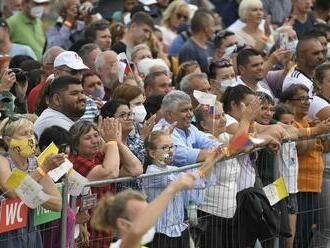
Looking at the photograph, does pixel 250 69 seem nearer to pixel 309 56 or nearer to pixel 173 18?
pixel 309 56

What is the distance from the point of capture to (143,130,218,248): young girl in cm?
961

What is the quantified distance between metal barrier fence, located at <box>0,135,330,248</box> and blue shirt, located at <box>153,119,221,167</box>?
0.37 m

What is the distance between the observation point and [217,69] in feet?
42.5

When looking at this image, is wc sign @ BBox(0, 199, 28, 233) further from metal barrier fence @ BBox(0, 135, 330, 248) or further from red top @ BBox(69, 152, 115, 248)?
red top @ BBox(69, 152, 115, 248)

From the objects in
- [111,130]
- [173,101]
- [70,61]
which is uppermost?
[70,61]

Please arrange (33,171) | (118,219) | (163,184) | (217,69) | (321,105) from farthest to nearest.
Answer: (217,69) → (321,105) → (163,184) → (33,171) → (118,219)

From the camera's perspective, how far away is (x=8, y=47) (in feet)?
46.5

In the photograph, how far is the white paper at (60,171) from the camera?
28.9 ft

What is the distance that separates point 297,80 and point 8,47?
142 inches

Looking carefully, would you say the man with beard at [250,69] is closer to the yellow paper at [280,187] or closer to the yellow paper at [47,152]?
the yellow paper at [280,187]

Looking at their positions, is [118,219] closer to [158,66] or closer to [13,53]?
[158,66]

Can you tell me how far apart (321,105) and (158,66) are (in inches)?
77.8

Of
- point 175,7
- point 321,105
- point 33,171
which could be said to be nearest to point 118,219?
point 33,171

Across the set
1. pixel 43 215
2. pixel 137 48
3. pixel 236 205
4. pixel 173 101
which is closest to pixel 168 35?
pixel 137 48
